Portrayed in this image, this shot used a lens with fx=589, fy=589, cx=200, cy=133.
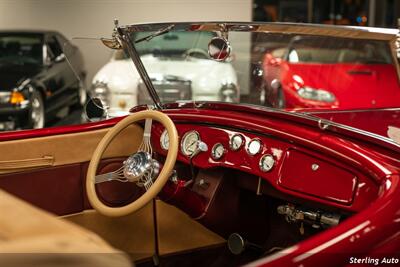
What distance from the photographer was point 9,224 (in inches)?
45.9

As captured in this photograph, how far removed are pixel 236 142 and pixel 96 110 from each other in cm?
85

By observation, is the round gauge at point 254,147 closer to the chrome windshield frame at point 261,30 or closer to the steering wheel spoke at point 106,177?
the chrome windshield frame at point 261,30

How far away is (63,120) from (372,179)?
6467 millimetres

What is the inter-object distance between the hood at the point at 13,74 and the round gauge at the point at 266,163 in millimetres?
4906

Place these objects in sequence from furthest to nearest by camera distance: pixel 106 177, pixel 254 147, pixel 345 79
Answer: pixel 345 79
pixel 106 177
pixel 254 147

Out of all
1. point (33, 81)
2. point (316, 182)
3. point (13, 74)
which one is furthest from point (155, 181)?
point (13, 74)

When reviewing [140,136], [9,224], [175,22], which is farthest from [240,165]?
[9,224]

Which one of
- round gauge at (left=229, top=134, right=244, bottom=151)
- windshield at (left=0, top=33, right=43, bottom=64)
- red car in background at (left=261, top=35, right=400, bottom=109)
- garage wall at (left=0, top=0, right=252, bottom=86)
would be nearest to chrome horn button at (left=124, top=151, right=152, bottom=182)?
round gauge at (left=229, top=134, right=244, bottom=151)

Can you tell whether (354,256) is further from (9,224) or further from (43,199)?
(43,199)

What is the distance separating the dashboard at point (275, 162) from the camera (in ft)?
5.84

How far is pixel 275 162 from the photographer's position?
206 cm

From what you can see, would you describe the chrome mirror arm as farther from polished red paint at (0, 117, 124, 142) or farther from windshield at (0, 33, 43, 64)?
windshield at (0, 33, 43, 64)

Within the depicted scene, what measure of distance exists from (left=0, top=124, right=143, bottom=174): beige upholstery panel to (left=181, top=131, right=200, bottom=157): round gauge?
276 mm

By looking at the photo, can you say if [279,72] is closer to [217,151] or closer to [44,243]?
[217,151]
